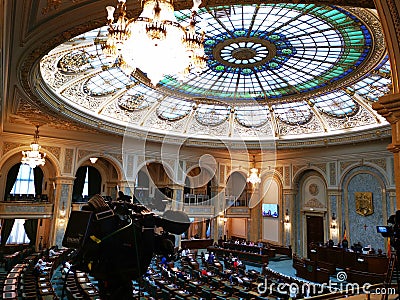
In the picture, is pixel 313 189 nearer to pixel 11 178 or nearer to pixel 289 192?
pixel 289 192

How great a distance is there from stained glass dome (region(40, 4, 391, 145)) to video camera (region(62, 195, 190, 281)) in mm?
6324

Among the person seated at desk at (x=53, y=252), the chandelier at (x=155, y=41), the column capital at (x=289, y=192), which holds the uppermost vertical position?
the chandelier at (x=155, y=41)

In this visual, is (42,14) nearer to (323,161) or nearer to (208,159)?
(208,159)

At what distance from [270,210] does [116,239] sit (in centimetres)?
2084

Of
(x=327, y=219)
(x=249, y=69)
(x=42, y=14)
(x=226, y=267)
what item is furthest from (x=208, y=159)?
(x=327, y=219)

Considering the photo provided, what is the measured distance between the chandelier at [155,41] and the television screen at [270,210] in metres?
18.0

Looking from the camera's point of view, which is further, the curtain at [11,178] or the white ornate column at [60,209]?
the curtain at [11,178]

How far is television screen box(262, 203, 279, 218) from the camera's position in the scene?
21203mm

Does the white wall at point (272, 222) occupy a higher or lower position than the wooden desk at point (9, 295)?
higher

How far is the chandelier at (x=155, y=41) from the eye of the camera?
4191mm

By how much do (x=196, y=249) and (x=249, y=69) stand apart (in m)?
12.9

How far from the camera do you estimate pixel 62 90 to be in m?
13.1

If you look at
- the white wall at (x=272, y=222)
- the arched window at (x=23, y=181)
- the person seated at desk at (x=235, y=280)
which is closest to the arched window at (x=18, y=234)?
the arched window at (x=23, y=181)

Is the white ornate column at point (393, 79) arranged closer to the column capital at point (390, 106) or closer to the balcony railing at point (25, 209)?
the column capital at point (390, 106)
